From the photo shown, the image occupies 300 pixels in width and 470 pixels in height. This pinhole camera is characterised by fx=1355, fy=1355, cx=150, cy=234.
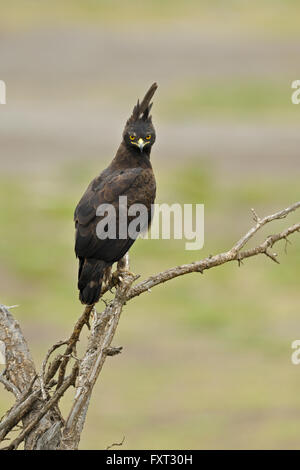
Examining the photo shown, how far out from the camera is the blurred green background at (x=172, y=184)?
70.9ft

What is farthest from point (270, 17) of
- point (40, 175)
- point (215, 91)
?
point (40, 175)

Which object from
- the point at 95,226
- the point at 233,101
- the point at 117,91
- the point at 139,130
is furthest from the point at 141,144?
the point at 233,101

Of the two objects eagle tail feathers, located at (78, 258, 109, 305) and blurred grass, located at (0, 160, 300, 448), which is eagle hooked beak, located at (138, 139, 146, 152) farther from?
blurred grass, located at (0, 160, 300, 448)

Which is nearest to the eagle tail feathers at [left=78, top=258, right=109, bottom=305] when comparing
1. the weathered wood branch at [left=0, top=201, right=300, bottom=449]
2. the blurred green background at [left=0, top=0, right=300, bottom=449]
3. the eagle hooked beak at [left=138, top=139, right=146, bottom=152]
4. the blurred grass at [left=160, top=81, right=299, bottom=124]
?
the weathered wood branch at [left=0, top=201, right=300, bottom=449]

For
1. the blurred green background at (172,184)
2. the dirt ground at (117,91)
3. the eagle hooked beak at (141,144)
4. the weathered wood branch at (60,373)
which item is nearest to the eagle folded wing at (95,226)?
the eagle hooked beak at (141,144)

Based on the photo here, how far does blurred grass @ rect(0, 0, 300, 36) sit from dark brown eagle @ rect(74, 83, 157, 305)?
36098 millimetres

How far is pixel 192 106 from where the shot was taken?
132 feet

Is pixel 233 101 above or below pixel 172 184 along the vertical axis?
above

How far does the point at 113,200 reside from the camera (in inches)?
412

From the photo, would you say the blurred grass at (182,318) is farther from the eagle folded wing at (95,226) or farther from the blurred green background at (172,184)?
the eagle folded wing at (95,226)

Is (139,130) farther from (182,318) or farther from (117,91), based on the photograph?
(117,91)

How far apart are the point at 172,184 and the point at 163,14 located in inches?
787

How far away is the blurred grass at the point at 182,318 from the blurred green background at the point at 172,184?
0.12 feet

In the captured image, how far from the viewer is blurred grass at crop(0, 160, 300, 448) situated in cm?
2088
